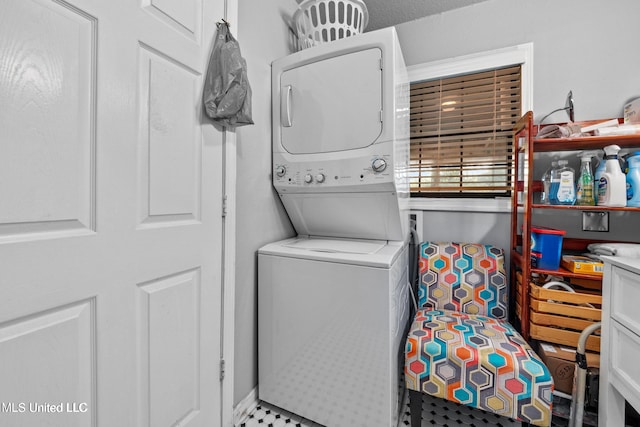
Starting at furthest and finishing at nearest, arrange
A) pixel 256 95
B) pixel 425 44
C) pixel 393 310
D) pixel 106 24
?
pixel 425 44, pixel 256 95, pixel 393 310, pixel 106 24

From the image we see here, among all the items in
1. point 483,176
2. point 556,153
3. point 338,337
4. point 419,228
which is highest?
point 556,153

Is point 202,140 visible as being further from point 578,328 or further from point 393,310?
point 578,328

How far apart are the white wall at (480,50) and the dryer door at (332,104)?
0.53 ft

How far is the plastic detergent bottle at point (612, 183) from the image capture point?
1420 millimetres

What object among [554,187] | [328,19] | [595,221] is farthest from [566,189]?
[328,19]

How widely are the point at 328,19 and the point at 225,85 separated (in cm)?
93

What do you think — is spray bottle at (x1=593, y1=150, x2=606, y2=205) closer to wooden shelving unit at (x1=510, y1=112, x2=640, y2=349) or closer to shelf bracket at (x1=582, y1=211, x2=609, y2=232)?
wooden shelving unit at (x1=510, y1=112, x2=640, y2=349)

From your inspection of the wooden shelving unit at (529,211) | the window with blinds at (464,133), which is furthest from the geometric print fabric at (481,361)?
the window with blinds at (464,133)

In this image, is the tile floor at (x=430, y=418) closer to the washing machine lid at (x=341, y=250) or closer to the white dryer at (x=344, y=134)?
the washing machine lid at (x=341, y=250)

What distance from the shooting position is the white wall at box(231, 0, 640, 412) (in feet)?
5.01

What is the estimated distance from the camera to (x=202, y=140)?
3.85ft

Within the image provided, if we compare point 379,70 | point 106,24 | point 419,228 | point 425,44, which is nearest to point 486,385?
point 419,228

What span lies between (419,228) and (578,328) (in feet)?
3.56

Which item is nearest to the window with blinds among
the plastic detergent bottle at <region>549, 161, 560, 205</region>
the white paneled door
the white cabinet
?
the plastic detergent bottle at <region>549, 161, 560, 205</region>
